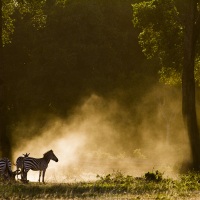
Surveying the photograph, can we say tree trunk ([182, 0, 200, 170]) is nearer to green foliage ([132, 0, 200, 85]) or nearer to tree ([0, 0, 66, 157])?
green foliage ([132, 0, 200, 85])

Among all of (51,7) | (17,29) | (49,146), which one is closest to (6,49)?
(17,29)

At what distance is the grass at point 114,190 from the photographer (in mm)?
19125

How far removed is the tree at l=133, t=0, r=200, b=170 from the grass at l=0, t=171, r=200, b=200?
6417 mm

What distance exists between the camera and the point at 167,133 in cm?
6962

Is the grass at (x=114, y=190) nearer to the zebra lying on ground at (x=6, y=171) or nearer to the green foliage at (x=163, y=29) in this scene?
the zebra lying on ground at (x=6, y=171)

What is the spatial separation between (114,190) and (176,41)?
A: 16.2 m

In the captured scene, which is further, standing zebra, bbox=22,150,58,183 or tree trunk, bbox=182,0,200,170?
tree trunk, bbox=182,0,200,170

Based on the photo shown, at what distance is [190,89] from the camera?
3219 centimetres

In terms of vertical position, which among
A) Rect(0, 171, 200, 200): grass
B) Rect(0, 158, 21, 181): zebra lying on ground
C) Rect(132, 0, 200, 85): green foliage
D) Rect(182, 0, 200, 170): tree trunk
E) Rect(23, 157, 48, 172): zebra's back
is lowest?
Rect(0, 171, 200, 200): grass

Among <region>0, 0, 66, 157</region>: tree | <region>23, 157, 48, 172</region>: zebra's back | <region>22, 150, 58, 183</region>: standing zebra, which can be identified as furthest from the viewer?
<region>0, 0, 66, 157</region>: tree

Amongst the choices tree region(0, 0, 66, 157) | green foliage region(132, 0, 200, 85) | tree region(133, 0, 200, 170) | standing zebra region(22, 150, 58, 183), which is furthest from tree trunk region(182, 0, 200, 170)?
standing zebra region(22, 150, 58, 183)

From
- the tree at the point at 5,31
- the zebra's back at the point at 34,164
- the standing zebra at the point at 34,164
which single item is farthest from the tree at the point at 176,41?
the zebra's back at the point at 34,164

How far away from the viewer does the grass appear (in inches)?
753

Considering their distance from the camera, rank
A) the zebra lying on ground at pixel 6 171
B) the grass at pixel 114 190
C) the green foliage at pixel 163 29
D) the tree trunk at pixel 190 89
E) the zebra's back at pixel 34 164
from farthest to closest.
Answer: the green foliage at pixel 163 29, the tree trunk at pixel 190 89, the zebra's back at pixel 34 164, the zebra lying on ground at pixel 6 171, the grass at pixel 114 190
